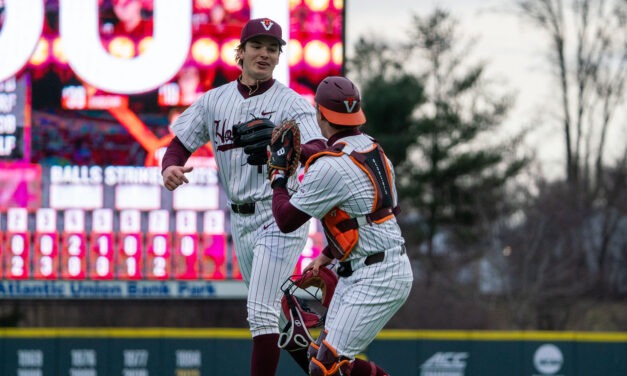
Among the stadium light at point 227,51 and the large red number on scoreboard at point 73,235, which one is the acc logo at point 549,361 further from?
the large red number on scoreboard at point 73,235

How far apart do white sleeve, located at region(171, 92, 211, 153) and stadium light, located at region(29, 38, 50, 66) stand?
4943 mm

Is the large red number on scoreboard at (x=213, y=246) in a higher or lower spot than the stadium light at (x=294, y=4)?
lower

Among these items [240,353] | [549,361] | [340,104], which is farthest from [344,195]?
[549,361]

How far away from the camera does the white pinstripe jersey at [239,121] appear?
14.7 ft

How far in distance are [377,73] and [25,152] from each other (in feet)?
59.3

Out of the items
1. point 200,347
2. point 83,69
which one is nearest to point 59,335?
point 200,347

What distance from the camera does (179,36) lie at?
30.6ft

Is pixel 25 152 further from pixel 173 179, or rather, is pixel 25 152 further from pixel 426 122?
pixel 426 122

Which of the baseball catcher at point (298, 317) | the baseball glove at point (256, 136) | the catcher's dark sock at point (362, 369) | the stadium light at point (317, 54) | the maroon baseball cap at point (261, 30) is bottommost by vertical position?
the catcher's dark sock at point (362, 369)

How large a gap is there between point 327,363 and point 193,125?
1.31 m

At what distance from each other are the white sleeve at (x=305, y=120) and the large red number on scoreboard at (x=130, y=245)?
477cm

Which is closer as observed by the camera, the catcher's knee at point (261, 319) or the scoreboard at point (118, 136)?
the catcher's knee at point (261, 319)

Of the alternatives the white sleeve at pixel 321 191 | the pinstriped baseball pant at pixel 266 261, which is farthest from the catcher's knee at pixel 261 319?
the white sleeve at pixel 321 191

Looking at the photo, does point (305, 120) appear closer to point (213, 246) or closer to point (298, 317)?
point (298, 317)
